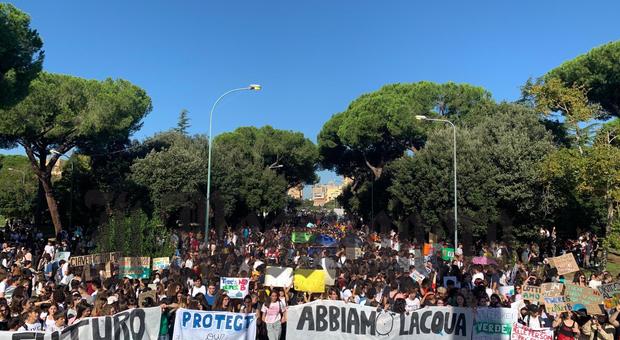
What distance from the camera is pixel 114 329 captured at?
24.3 ft

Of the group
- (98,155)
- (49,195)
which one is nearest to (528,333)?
(49,195)

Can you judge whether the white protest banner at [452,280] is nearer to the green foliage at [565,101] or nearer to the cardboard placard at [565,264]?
the cardboard placard at [565,264]

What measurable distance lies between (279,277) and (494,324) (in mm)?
4455

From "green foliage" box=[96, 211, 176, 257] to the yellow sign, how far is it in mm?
8543

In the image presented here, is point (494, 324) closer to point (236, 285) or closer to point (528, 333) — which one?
point (528, 333)

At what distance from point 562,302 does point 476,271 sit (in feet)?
9.54

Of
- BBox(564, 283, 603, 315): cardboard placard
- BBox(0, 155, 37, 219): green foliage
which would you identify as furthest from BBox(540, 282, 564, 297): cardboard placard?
BBox(0, 155, 37, 219): green foliage

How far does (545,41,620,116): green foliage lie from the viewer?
2762 centimetres

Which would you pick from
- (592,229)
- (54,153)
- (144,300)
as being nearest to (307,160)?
(54,153)

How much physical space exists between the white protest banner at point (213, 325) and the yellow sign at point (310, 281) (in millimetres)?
2838

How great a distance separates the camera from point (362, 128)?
44750 mm

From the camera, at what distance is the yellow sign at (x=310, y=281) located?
34.7ft

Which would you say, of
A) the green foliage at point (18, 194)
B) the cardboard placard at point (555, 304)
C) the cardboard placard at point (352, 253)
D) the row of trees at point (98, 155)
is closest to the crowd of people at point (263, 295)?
the cardboard placard at point (555, 304)

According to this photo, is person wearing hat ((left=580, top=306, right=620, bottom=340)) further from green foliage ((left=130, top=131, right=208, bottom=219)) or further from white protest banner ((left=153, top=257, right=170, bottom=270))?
green foliage ((left=130, top=131, right=208, bottom=219))
